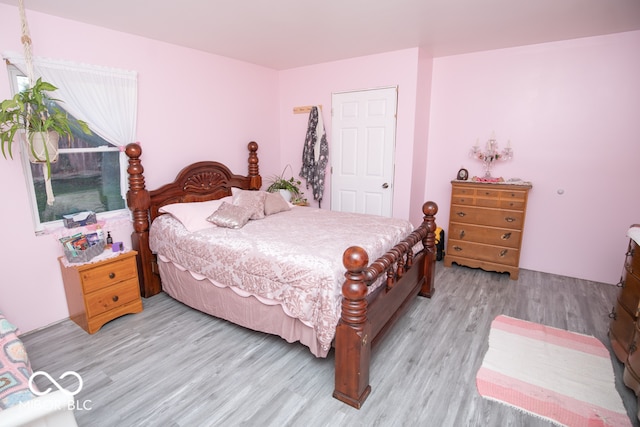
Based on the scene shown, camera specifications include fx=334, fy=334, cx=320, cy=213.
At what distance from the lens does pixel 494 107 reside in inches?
159

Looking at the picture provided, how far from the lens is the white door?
4.18 metres

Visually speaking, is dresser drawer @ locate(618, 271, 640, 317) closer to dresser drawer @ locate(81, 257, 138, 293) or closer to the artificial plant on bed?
the artificial plant on bed

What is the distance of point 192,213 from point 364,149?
2.33 m

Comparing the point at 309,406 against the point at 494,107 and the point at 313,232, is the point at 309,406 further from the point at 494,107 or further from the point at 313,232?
the point at 494,107

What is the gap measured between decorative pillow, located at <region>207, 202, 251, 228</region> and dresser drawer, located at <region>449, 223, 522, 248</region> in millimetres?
2526

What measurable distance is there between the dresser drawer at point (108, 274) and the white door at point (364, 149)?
2.74 metres

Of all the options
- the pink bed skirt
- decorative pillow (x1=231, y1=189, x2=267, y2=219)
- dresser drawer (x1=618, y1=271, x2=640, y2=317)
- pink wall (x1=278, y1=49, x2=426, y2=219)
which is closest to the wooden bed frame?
the pink bed skirt

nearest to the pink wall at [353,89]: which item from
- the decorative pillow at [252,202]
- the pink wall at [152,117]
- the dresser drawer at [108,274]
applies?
the pink wall at [152,117]

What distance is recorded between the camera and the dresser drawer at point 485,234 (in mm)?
3745

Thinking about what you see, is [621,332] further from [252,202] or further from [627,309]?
[252,202]

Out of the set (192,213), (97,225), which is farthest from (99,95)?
(192,213)

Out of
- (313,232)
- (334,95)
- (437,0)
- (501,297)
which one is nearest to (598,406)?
(501,297)

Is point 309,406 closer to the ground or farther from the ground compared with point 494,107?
closer to the ground

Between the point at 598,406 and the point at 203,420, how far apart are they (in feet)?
7.61
